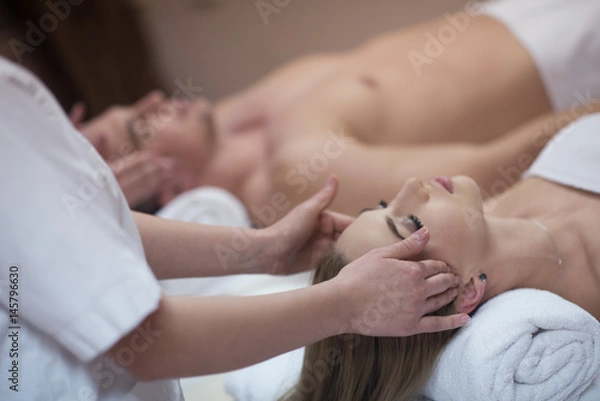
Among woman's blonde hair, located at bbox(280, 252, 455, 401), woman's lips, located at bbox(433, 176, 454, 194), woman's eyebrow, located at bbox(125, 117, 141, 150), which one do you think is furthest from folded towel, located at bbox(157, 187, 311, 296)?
woman's lips, located at bbox(433, 176, 454, 194)

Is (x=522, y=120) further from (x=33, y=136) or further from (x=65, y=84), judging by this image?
(x=65, y=84)

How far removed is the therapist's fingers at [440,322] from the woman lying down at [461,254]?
61mm

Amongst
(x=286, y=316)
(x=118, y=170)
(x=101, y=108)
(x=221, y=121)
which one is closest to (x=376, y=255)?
(x=286, y=316)

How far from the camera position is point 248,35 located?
2.70m

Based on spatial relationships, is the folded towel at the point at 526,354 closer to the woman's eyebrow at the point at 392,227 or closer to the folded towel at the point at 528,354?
the folded towel at the point at 528,354

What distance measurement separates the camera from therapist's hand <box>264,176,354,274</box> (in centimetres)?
118

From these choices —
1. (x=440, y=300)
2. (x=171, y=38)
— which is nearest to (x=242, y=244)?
(x=440, y=300)

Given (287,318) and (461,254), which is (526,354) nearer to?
(461,254)

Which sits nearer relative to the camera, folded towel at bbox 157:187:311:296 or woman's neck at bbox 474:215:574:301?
woman's neck at bbox 474:215:574:301

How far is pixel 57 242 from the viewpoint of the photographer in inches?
27.4

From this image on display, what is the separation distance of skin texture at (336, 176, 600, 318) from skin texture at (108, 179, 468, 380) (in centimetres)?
8

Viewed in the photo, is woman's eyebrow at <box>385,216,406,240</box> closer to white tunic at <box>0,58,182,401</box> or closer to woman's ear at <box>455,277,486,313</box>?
woman's ear at <box>455,277,486,313</box>

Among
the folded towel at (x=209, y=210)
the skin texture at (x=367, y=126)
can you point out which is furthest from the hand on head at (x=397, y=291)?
the folded towel at (x=209, y=210)

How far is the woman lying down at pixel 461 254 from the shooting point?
1044 mm
